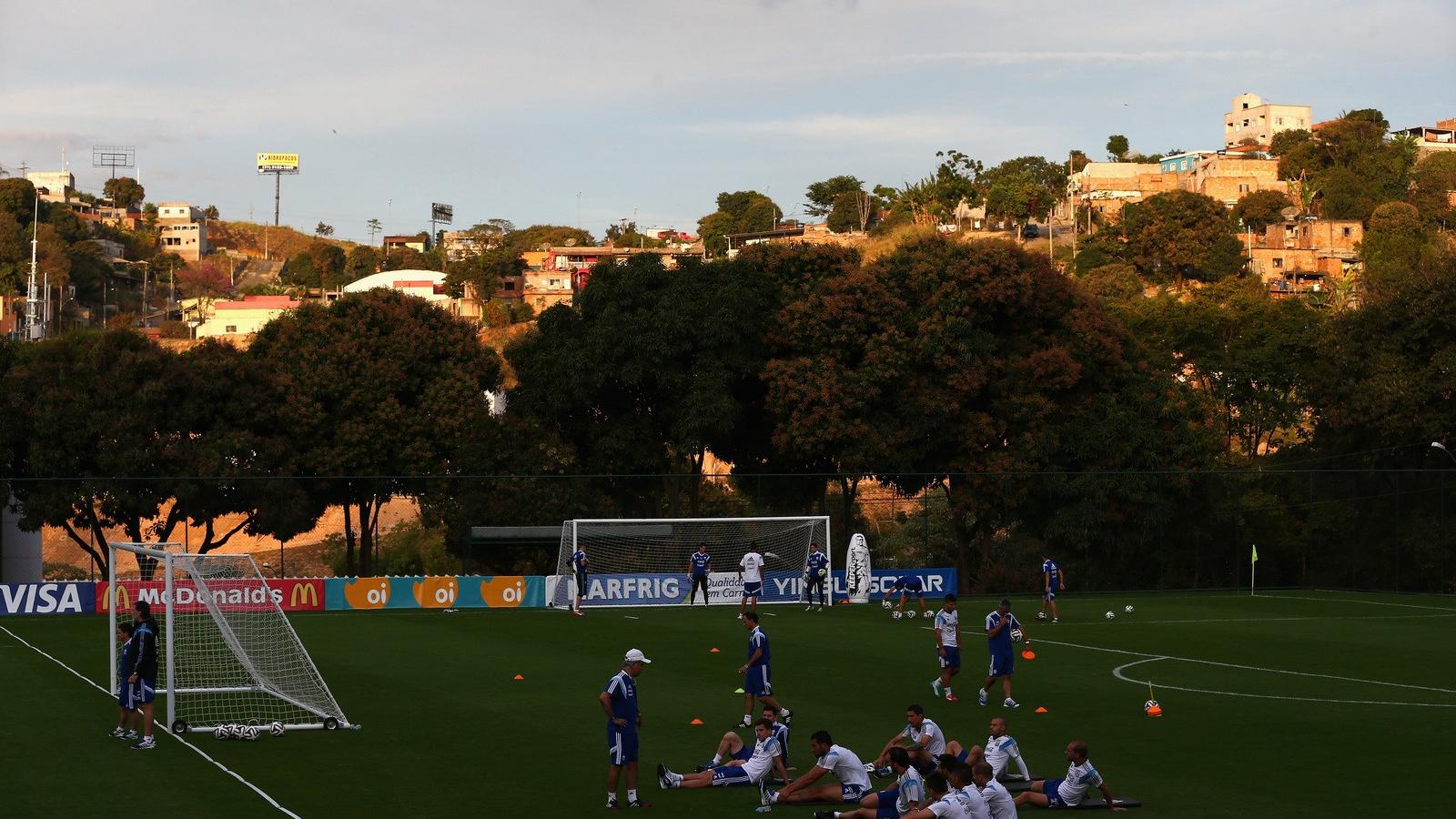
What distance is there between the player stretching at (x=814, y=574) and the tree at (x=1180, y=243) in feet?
336

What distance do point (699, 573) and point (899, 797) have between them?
30273mm

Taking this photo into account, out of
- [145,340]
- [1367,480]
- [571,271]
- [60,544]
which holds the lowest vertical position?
[60,544]

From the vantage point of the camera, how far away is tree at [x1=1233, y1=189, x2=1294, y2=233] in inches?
6688

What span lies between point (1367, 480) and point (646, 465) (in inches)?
1095

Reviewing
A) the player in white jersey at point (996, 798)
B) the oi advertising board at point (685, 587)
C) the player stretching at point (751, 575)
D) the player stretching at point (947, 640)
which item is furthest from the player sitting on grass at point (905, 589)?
the player in white jersey at point (996, 798)

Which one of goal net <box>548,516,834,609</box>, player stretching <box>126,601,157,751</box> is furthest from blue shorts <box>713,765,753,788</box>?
goal net <box>548,516,834,609</box>

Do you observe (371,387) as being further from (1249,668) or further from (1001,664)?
(1001,664)

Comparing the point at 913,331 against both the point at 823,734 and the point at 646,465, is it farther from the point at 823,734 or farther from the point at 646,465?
the point at 823,734

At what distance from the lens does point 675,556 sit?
5138 centimetres

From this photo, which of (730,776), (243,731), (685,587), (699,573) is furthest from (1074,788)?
(685,587)

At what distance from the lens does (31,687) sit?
27672mm

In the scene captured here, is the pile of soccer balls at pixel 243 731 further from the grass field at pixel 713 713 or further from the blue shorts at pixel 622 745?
the blue shorts at pixel 622 745

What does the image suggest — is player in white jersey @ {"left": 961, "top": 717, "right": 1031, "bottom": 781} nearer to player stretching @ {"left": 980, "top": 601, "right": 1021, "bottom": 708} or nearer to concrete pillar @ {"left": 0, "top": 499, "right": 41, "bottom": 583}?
player stretching @ {"left": 980, "top": 601, "right": 1021, "bottom": 708}

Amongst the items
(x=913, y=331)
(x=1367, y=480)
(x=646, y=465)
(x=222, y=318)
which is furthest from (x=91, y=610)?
(x=222, y=318)
